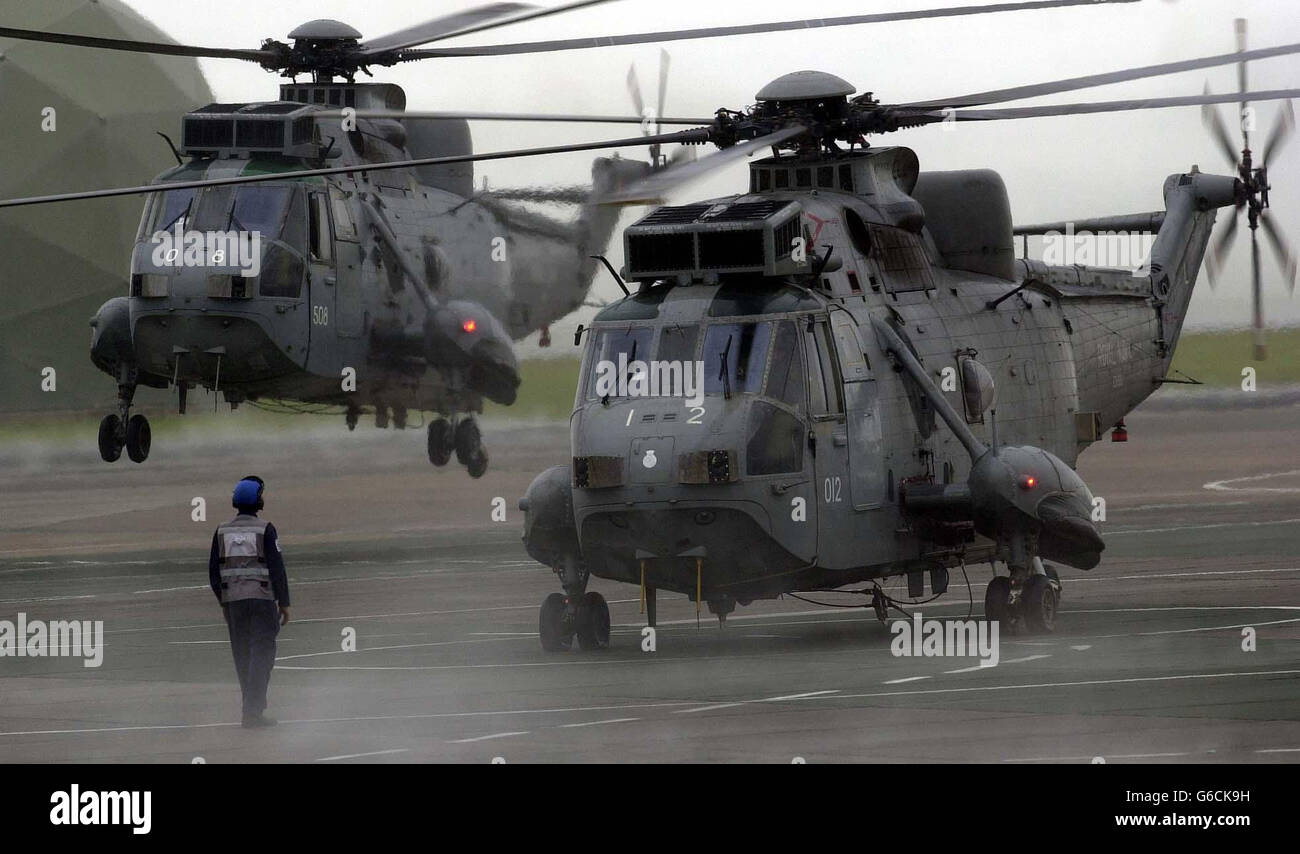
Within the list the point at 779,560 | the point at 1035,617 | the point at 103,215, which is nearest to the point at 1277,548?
the point at 1035,617

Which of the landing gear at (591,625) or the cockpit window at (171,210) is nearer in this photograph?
the landing gear at (591,625)

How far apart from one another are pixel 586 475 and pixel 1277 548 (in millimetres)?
16556

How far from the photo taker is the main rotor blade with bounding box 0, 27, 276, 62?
2334cm

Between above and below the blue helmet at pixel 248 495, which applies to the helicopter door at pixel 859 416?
above

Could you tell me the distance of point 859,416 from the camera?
24.2m

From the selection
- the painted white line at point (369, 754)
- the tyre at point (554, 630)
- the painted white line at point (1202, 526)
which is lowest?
the painted white line at point (369, 754)

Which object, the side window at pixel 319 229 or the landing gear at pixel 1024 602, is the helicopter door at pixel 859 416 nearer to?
the landing gear at pixel 1024 602

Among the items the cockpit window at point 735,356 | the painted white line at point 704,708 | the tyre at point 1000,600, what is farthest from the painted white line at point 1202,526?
the painted white line at point 704,708

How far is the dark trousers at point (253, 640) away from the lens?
19.5m

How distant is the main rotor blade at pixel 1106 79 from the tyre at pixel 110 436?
13288mm

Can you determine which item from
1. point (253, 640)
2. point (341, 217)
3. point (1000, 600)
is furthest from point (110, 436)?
point (1000, 600)

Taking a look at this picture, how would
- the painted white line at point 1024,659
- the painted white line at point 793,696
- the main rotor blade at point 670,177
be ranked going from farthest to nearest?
1. the painted white line at point 1024,659
2. the painted white line at point 793,696
3. the main rotor blade at point 670,177

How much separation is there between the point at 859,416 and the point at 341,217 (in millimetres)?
9980

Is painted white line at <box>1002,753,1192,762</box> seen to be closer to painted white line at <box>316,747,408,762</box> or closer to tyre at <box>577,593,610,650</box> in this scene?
painted white line at <box>316,747,408,762</box>
